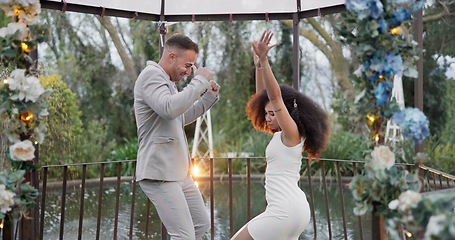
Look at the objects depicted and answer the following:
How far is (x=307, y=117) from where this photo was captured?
313 centimetres

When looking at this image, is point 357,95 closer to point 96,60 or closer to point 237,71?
point 237,71

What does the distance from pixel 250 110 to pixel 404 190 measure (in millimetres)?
1257

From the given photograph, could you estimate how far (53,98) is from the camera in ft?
33.7

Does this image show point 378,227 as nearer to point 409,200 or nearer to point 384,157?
point 384,157

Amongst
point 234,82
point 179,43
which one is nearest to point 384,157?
point 179,43

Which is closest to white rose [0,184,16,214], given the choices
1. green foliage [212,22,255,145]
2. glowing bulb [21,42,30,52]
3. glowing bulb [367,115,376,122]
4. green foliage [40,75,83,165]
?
glowing bulb [21,42,30,52]

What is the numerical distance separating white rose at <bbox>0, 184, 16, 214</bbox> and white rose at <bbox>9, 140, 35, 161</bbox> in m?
0.15

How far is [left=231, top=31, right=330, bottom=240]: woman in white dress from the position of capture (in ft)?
9.96

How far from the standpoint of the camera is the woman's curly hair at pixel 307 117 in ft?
10.2

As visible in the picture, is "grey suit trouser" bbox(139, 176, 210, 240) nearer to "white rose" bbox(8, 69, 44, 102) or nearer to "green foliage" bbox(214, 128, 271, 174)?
"white rose" bbox(8, 69, 44, 102)

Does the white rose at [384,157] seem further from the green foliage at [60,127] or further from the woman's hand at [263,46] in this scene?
the green foliage at [60,127]

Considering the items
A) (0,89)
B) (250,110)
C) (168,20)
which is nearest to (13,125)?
(0,89)

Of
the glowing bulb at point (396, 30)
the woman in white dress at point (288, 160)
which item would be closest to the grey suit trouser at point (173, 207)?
the woman in white dress at point (288, 160)

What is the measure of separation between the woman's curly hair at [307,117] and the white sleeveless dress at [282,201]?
0.26 feet
